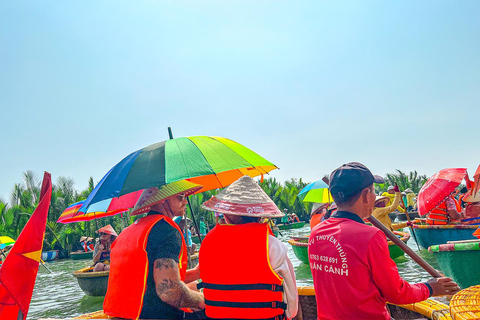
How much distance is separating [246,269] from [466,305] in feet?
4.81

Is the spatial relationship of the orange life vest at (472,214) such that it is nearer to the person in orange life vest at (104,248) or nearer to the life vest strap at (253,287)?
the life vest strap at (253,287)

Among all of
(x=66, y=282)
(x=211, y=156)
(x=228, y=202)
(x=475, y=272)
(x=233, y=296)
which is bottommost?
(x=66, y=282)

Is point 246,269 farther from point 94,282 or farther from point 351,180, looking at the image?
point 94,282

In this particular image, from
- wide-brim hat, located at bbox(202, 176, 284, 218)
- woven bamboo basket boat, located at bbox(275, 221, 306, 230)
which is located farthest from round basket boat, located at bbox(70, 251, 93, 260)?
wide-brim hat, located at bbox(202, 176, 284, 218)

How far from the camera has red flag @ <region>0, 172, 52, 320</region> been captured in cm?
214

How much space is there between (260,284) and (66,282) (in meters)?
12.9

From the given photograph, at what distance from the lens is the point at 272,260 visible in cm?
234

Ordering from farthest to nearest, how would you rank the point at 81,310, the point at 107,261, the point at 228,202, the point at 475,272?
the point at 107,261 → the point at 81,310 → the point at 475,272 → the point at 228,202

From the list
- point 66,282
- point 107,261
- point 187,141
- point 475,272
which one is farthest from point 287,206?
point 187,141

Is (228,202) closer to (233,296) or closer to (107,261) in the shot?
(233,296)

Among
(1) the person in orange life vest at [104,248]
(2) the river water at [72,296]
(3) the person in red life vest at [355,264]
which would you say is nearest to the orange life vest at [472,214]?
(2) the river water at [72,296]

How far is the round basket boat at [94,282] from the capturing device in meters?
8.52

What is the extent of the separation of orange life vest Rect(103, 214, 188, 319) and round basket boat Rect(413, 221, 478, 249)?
26.0ft

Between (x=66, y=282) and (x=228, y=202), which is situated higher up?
(x=228, y=202)
